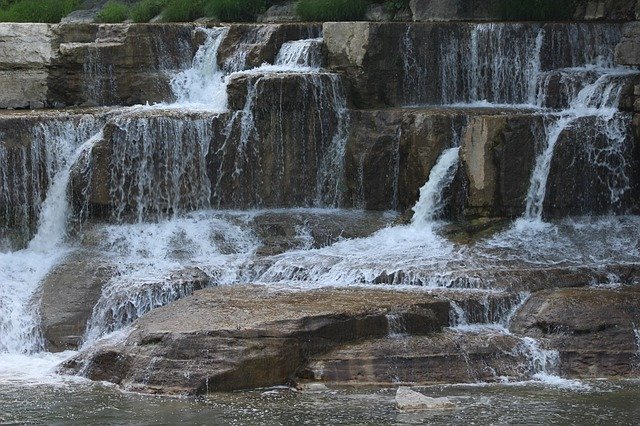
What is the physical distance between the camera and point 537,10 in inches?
896

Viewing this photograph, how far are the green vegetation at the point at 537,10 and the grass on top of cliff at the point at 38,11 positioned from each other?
969 cm

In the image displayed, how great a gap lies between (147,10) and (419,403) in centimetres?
1570

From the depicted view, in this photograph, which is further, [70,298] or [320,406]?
[70,298]

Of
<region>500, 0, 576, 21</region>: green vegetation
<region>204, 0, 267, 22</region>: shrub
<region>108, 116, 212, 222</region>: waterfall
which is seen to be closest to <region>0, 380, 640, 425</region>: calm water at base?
<region>108, 116, 212, 222</region>: waterfall

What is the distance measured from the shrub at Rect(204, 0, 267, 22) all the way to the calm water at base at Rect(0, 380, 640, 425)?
12.5m

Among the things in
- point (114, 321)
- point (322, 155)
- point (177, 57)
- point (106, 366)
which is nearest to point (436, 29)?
point (322, 155)

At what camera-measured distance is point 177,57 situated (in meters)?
21.7

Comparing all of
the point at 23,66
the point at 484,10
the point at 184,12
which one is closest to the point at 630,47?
the point at 484,10

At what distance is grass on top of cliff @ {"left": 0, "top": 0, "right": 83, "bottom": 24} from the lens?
88.6 feet

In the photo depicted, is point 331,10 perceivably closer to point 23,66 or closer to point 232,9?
point 232,9

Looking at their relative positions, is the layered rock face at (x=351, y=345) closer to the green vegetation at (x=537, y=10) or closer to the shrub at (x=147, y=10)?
the green vegetation at (x=537, y=10)

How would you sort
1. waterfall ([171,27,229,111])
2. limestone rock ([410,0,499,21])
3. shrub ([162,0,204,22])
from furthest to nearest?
shrub ([162,0,204,22]), limestone rock ([410,0,499,21]), waterfall ([171,27,229,111])

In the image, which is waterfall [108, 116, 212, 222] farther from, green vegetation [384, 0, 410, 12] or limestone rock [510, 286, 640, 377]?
green vegetation [384, 0, 410, 12]

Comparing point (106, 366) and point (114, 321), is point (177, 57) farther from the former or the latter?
point (106, 366)
